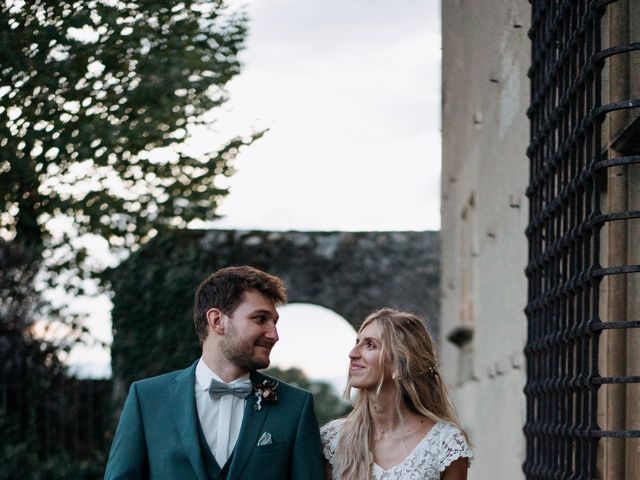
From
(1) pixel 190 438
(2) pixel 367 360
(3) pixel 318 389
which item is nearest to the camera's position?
(1) pixel 190 438

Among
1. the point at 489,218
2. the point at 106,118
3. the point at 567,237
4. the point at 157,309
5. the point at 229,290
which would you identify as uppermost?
the point at 106,118

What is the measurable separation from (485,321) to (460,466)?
11.6ft

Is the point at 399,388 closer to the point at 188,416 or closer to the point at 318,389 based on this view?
the point at 188,416

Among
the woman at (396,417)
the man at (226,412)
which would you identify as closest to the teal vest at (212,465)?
the man at (226,412)

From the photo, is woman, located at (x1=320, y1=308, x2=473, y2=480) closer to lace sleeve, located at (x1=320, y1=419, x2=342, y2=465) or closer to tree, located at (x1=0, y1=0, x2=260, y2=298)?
lace sleeve, located at (x1=320, y1=419, x2=342, y2=465)

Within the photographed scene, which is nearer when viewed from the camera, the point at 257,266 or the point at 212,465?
the point at 212,465

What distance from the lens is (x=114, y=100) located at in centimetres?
974

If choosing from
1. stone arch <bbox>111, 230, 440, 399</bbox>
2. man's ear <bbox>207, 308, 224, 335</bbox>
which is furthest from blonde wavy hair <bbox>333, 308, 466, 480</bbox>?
stone arch <bbox>111, 230, 440, 399</bbox>

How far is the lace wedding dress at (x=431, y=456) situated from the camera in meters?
4.11

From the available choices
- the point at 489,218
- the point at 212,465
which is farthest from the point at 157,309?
the point at 212,465

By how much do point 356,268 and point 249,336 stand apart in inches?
405

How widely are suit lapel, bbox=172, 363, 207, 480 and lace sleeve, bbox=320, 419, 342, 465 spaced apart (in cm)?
63

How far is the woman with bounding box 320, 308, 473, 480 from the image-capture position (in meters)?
4.15

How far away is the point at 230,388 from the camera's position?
392 centimetres
